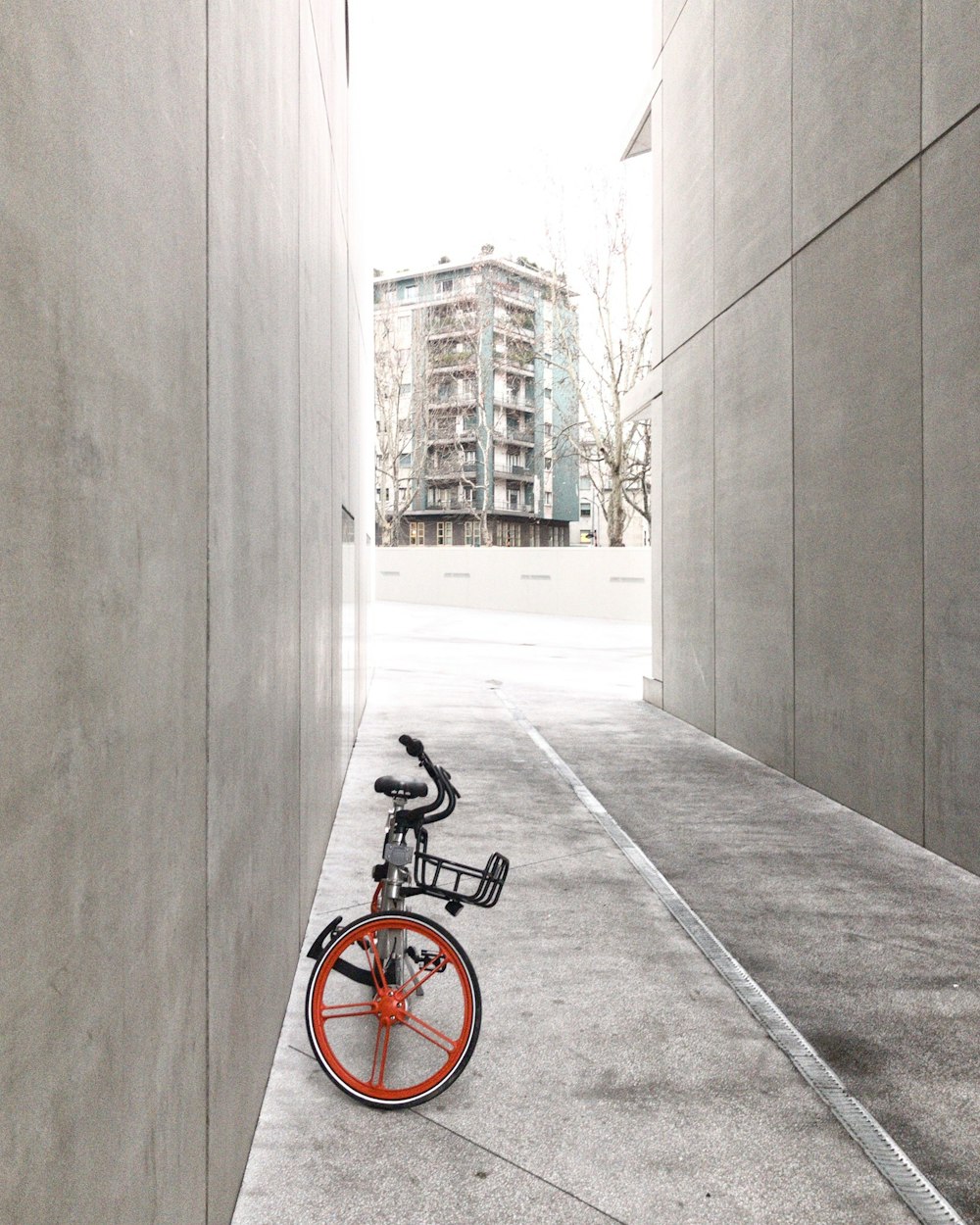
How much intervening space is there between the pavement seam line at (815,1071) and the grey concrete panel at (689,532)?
621cm

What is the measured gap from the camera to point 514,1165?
3525 millimetres

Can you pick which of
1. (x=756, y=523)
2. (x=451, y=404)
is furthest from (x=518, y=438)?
(x=756, y=523)

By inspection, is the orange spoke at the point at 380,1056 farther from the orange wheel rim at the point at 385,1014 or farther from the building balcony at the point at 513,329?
the building balcony at the point at 513,329

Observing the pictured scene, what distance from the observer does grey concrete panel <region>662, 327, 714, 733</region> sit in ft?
43.1

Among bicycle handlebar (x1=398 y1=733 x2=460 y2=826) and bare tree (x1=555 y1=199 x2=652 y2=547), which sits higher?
bare tree (x1=555 y1=199 x2=652 y2=547)

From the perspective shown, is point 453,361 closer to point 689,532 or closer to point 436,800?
point 689,532

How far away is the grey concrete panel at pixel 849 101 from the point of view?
7.88 m

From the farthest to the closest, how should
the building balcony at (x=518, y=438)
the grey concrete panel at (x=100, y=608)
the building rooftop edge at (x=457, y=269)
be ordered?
the building balcony at (x=518, y=438) → the building rooftop edge at (x=457, y=269) → the grey concrete panel at (x=100, y=608)

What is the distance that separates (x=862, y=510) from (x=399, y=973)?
6.02 metres

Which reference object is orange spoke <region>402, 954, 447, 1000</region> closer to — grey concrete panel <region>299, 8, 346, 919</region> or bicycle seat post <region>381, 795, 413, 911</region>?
bicycle seat post <region>381, 795, 413, 911</region>

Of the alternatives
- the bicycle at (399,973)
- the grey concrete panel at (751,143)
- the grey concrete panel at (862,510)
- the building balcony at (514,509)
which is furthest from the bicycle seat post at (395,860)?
the building balcony at (514,509)

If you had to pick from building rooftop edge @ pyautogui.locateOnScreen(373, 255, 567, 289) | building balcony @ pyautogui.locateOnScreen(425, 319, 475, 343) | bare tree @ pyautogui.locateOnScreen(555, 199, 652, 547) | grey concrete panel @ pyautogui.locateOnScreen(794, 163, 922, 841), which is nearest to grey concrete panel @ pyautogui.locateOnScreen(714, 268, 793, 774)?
grey concrete panel @ pyautogui.locateOnScreen(794, 163, 922, 841)

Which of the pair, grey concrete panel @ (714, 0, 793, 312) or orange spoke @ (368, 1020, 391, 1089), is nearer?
orange spoke @ (368, 1020, 391, 1089)

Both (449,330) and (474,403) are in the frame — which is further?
(474,403)
